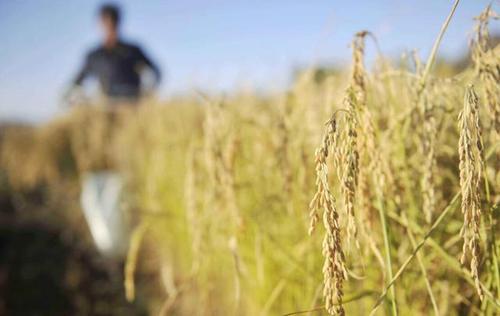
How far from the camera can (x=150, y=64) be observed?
422cm

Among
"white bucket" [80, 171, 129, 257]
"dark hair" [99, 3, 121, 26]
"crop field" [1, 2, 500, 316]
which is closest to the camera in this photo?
"crop field" [1, 2, 500, 316]

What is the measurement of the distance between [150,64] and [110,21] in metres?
0.59

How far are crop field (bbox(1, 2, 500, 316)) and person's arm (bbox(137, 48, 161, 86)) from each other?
2.63 m

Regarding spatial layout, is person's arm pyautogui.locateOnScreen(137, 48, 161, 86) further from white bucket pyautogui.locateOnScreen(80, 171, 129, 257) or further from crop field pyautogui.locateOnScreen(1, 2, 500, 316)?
crop field pyautogui.locateOnScreen(1, 2, 500, 316)

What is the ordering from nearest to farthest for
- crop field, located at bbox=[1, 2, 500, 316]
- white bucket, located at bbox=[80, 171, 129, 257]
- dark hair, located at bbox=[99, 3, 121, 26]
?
1. crop field, located at bbox=[1, 2, 500, 316]
2. white bucket, located at bbox=[80, 171, 129, 257]
3. dark hair, located at bbox=[99, 3, 121, 26]

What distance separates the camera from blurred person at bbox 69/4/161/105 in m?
3.96

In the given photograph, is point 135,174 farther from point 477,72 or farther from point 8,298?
point 477,72

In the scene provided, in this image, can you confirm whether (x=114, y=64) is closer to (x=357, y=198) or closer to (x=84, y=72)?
(x=84, y=72)

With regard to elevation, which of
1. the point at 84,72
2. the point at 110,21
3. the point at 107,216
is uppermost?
the point at 110,21

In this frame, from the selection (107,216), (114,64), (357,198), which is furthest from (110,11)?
(357,198)

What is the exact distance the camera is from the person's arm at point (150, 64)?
13.6ft

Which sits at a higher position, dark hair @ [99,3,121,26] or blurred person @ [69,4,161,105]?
dark hair @ [99,3,121,26]

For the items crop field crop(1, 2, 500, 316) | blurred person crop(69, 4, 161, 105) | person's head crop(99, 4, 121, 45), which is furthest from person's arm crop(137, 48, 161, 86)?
crop field crop(1, 2, 500, 316)

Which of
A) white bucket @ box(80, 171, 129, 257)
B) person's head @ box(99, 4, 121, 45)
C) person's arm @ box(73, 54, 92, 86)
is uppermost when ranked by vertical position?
person's head @ box(99, 4, 121, 45)
